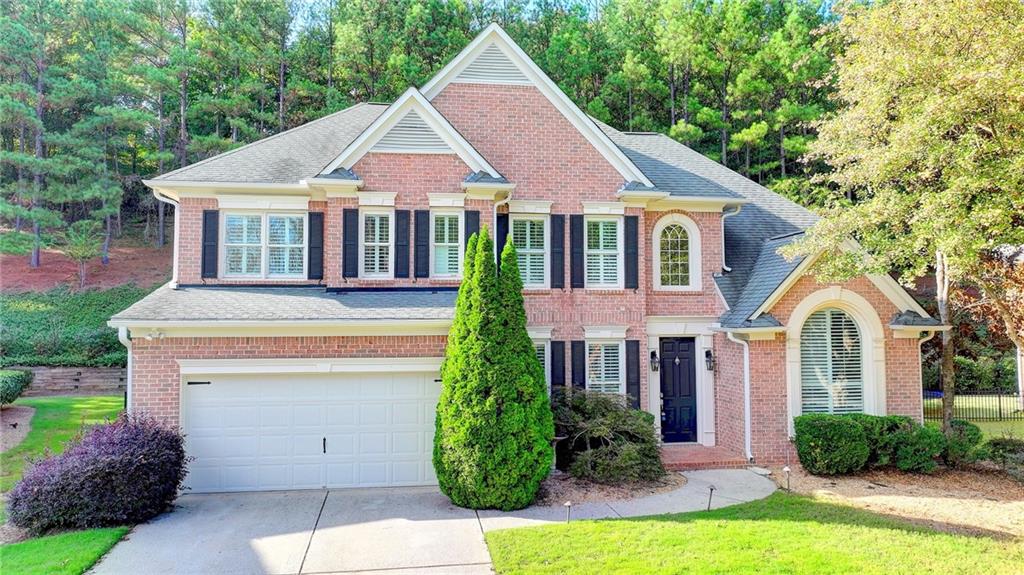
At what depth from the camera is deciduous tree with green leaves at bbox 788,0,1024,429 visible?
8.27 m

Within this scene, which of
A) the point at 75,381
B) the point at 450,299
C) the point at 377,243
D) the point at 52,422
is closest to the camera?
the point at 450,299

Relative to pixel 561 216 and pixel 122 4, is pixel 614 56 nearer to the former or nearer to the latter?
pixel 561 216

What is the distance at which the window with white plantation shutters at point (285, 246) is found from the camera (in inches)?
464

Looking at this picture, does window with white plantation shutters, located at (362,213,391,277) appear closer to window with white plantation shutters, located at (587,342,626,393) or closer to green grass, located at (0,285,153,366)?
window with white plantation shutters, located at (587,342,626,393)

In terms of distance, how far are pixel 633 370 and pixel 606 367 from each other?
578 mm

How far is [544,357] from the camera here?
12.0 meters

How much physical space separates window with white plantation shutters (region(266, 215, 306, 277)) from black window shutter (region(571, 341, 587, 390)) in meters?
5.90

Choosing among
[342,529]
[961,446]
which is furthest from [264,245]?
[961,446]

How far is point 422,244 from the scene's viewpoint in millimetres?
11625

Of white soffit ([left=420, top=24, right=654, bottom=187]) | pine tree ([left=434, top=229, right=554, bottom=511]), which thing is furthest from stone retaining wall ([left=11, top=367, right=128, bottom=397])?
pine tree ([left=434, top=229, right=554, bottom=511])

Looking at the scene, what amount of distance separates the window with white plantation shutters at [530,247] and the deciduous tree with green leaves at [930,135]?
513 centimetres

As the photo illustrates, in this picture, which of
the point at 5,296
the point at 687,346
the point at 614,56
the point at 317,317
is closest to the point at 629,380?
the point at 687,346

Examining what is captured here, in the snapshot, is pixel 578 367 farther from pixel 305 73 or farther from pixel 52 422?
pixel 305 73

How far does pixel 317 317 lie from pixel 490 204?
4.12m
